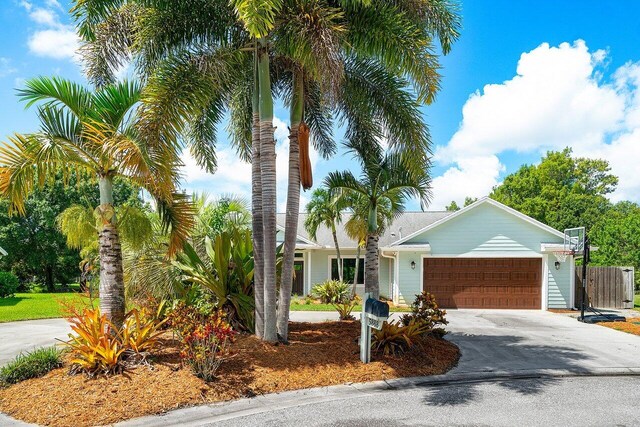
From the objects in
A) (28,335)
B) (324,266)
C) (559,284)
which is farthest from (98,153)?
(559,284)

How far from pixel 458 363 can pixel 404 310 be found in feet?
29.4

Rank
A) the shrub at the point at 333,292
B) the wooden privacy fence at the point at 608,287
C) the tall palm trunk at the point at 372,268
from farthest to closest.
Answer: the shrub at the point at 333,292, the wooden privacy fence at the point at 608,287, the tall palm trunk at the point at 372,268

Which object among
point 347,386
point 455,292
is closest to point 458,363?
point 347,386

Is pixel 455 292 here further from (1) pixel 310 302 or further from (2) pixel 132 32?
(2) pixel 132 32

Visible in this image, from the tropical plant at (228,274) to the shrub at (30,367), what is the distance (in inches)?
114

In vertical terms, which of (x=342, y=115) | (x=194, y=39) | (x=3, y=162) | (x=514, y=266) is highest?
(x=194, y=39)

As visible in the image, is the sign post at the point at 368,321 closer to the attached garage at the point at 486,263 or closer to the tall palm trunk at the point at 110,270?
the tall palm trunk at the point at 110,270

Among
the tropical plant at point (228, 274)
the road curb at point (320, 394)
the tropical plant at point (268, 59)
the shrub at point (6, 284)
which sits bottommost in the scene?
the shrub at point (6, 284)

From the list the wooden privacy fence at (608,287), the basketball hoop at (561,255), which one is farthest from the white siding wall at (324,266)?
the wooden privacy fence at (608,287)

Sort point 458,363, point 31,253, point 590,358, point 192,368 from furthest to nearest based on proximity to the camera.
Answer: point 31,253 → point 590,358 → point 458,363 → point 192,368

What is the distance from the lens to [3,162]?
6602mm

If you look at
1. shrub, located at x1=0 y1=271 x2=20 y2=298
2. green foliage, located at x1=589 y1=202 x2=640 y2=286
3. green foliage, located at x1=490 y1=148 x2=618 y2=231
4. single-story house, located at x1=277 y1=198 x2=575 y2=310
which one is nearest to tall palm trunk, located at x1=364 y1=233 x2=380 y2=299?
single-story house, located at x1=277 y1=198 x2=575 y2=310

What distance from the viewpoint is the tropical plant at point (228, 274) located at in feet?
29.6

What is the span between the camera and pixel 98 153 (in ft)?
23.3
